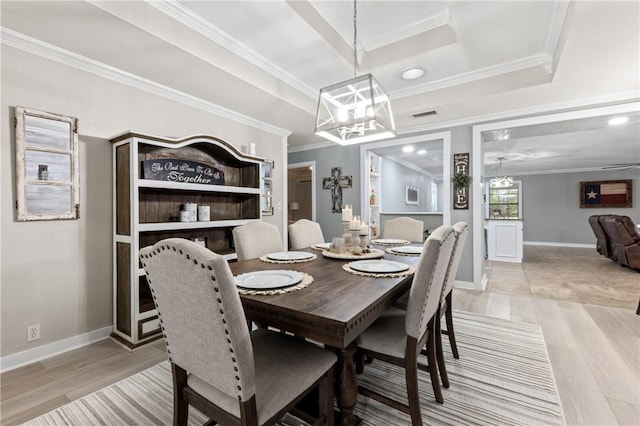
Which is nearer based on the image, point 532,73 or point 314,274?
point 314,274

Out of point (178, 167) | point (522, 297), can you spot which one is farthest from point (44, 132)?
point (522, 297)

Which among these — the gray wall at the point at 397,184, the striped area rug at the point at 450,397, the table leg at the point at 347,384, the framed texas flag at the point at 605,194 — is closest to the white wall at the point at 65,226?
the striped area rug at the point at 450,397

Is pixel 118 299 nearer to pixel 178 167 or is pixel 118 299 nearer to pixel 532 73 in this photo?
pixel 178 167

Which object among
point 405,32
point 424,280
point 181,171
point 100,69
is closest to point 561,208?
point 405,32

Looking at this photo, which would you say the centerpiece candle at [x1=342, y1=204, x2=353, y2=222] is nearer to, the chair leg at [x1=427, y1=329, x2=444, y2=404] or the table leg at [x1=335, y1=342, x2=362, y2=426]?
the chair leg at [x1=427, y1=329, x2=444, y2=404]

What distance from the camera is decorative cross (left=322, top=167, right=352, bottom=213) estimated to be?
4984mm

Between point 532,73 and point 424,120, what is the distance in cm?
127

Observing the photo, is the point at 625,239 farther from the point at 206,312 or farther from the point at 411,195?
the point at 206,312

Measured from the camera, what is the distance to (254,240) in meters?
2.28

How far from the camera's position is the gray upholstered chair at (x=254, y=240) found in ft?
7.13

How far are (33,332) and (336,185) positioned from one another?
4072 mm

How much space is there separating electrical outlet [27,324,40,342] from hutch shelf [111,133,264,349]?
0.48m

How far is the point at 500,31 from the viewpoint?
2369mm

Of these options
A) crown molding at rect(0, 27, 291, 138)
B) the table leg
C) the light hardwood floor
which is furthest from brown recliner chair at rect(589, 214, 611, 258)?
crown molding at rect(0, 27, 291, 138)
